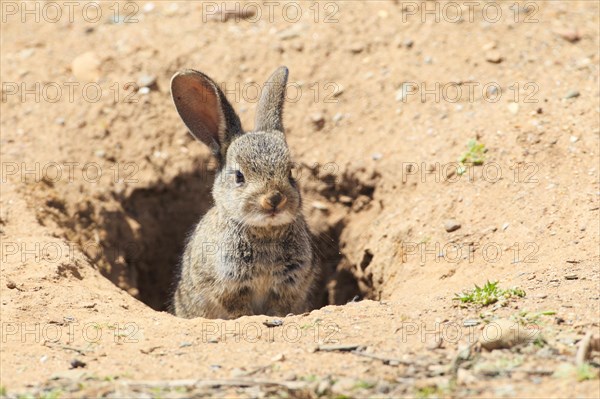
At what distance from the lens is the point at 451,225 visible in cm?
801

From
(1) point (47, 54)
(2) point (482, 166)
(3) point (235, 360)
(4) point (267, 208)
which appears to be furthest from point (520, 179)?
(1) point (47, 54)

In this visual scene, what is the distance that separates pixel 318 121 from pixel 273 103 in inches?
59.2

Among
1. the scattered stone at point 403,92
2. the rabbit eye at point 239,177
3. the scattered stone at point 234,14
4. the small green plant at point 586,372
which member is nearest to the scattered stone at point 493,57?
the scattered stone at point 403,92

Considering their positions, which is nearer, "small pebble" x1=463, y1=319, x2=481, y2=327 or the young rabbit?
"small pebble" x1=463, y1=319, x2=481, y2=327

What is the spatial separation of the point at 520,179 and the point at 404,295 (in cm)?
170

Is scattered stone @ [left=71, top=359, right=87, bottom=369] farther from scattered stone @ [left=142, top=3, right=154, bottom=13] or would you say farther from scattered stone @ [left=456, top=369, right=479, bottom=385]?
scattered stone @ [left=142, top=3, right=154, bottom=13]

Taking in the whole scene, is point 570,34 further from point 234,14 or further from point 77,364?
point 77,364

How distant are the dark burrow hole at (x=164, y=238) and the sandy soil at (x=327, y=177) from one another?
3 centimetres

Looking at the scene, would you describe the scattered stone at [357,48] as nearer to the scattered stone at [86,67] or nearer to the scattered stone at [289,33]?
the scattered stone at [289,33]

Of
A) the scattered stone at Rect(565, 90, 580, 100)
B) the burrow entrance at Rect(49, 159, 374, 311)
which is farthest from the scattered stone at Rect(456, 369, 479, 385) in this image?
the scattered stone at Rect(565, 90, 580, 100)

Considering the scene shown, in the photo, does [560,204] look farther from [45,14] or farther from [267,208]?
[45,14]

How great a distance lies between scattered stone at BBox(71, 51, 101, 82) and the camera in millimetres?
9797

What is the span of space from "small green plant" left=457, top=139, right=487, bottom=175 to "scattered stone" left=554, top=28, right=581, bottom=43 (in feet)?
6.30

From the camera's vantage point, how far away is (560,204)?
24.8ft
